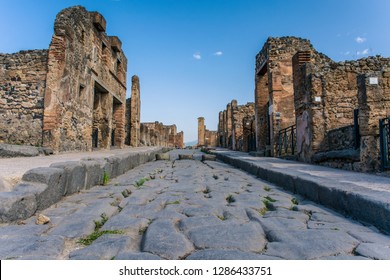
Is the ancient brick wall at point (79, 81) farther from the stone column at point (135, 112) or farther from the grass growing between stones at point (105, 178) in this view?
the grass growing between stones at point (105, 178)

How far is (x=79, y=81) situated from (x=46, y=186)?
26.2 feet

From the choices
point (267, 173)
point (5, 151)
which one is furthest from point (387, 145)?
point (5, 151)

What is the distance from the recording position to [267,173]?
5246 mm

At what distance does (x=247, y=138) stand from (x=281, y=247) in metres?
14.4

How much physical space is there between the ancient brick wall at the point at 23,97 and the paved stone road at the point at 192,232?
612 centimetres

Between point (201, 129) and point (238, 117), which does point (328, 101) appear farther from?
point (201, 129)

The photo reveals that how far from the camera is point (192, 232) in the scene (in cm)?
201

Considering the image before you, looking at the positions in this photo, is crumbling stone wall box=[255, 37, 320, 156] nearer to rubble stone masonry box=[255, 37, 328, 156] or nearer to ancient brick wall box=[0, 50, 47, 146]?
rubble stone masonry box=[255, 37, 328, 156]

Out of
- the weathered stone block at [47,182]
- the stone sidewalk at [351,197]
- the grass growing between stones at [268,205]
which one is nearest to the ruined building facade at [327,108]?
the stone sidewalk at [351,197]

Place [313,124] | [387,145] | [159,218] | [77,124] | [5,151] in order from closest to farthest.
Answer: [159,218] < [387,145] < [5,151] < [313,124] < [77,124]

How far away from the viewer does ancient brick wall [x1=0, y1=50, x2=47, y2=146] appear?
26.5 feet

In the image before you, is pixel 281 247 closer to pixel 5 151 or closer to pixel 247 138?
pixel 5 151

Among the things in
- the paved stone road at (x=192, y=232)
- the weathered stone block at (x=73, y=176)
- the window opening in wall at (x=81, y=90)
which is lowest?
the paved stone road at (x=192, y=232)

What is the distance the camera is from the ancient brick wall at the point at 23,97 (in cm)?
807
